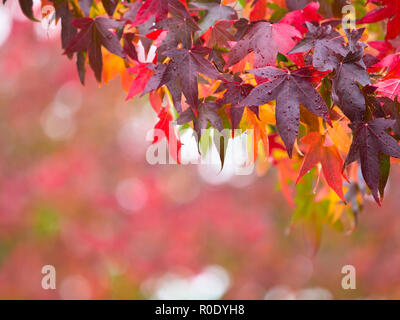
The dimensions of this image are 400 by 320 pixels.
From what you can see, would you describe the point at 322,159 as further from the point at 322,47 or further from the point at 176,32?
the point at 176,32

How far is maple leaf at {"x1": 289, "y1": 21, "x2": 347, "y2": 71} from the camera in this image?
686 millimetres

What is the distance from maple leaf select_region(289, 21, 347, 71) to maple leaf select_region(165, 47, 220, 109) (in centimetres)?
14

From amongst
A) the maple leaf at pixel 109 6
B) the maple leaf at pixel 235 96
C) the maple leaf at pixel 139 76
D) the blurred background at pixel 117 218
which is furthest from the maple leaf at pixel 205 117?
the blurred background at pixel 117 218

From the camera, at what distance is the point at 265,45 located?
74 cm

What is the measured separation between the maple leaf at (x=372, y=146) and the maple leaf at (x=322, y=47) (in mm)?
106

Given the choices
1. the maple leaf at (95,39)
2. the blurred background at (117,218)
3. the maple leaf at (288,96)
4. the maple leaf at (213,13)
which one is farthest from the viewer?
the blurred background at (117,218)

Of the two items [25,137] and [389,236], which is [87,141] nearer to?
[25,137]

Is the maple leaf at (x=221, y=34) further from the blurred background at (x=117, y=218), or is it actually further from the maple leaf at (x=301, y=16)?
the blurred background at (x=117, y=218)

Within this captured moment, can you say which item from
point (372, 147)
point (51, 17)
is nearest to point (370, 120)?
point (372, 147)

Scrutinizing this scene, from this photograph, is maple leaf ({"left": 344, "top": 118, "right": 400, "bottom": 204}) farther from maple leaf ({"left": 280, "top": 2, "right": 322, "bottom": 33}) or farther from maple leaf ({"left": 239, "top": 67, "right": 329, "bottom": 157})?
maple leaf ({"left": 280, "top": 2, "right": 322, "bottom": 33})

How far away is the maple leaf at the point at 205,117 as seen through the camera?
79 centimetres

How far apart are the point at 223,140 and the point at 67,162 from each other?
3.12 meters

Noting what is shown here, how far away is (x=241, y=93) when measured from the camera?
763mm

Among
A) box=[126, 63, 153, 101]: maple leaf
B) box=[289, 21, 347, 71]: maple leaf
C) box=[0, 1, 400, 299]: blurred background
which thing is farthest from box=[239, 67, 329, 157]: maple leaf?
box=[0, 1, 400, 299]: blurred background
